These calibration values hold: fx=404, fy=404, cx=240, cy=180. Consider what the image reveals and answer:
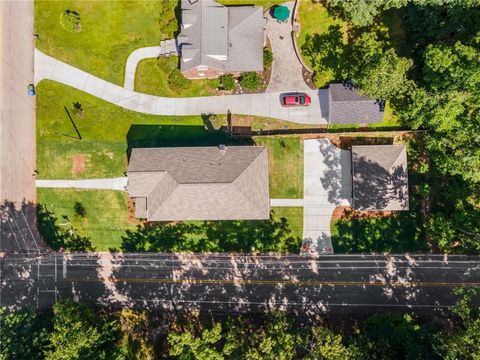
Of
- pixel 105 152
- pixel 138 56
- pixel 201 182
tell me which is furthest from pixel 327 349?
pixel 138 56

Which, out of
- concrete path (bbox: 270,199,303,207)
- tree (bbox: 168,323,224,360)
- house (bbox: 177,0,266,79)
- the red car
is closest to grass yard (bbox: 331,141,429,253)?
concrete path (bbox: 270,199,303,207)

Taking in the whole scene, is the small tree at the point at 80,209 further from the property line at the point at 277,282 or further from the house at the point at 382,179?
the house at the point at 382,179

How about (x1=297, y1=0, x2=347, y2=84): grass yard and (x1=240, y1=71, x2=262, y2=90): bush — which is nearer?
(x1=240, y1=71, x2=262, y2=90): bush

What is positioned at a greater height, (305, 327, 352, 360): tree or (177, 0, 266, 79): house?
(177, 0, 266, 79): house

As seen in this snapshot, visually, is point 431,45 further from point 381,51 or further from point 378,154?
point 378,154

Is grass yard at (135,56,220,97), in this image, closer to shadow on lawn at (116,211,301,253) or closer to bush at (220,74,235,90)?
bush at (220,74,235,90)

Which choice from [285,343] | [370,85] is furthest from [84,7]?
[285,343]

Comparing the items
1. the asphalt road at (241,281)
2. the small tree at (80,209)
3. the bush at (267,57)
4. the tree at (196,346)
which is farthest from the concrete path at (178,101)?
the tree at (196,346)
